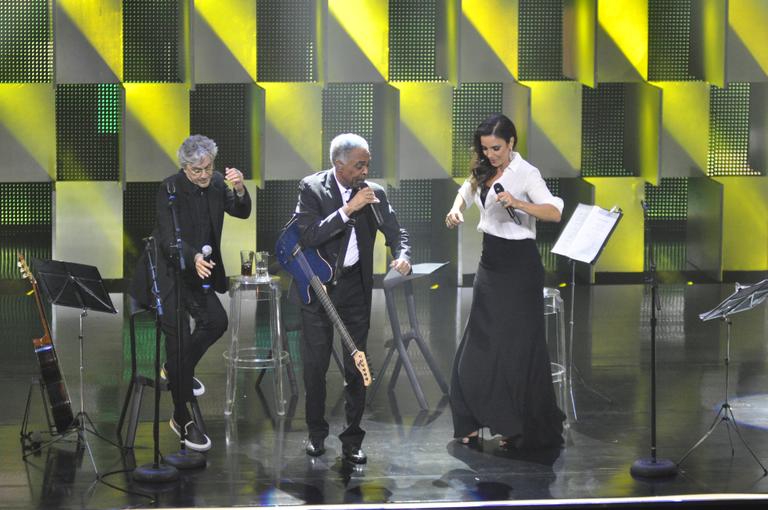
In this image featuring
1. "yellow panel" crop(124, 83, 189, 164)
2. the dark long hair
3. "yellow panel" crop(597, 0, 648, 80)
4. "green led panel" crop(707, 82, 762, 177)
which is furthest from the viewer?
"green led panel" crop(707, 82, 762, 177)

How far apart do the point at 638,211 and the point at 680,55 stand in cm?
140

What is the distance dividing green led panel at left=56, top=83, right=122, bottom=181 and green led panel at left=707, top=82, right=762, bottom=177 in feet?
16.0

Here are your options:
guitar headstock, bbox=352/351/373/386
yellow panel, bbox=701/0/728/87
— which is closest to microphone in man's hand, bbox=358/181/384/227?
guitar headstock, bbox=352/351/373/386

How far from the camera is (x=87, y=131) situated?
9891 mm

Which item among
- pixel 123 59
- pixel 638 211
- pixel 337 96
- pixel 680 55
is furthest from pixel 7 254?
pixel 680 55

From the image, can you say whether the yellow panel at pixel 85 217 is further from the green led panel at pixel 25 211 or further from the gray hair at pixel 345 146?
the gray hair at pixel 345 146

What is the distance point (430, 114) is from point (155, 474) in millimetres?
5098

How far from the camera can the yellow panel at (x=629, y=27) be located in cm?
977

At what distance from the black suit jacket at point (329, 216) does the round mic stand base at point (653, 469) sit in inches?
51.9

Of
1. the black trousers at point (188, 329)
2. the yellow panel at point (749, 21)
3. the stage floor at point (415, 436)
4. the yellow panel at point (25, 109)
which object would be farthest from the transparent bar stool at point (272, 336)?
the yellow panel at point (749, 21)

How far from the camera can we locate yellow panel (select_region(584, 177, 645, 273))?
9.91 m

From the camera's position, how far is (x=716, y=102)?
1061cm

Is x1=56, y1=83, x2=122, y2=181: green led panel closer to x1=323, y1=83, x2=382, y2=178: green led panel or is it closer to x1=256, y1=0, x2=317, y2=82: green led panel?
x1=256, y1=0, x2=317, y2=82: green led panel

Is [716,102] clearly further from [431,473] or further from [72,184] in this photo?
[431,473]
